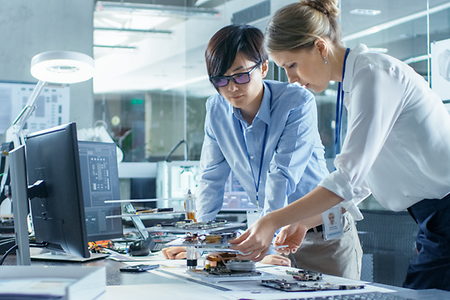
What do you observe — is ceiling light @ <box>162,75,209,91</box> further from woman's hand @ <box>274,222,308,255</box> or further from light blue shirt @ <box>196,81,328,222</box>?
woman's hand @ <box>274,222,308,255</box>

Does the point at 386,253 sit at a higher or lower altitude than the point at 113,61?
lower

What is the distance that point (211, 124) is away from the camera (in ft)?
5.64

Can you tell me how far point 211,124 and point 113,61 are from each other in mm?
5681

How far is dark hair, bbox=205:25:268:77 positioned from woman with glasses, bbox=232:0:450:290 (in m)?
0.36

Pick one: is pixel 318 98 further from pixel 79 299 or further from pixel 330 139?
pixel 79 299

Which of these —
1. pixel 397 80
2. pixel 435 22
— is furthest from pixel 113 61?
pixel 397 80

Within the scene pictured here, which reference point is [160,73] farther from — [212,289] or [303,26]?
[212,289]

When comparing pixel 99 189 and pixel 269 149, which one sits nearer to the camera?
pixel 269 149

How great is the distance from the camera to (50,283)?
2.10 feet

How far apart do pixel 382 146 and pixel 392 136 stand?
3 centimetres

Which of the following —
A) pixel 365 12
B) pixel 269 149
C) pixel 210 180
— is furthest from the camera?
pixel 365 12

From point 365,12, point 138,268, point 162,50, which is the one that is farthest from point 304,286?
point 162,50

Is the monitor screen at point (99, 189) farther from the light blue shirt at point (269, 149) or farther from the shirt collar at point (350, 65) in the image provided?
the shirt collar at point (350, 65)

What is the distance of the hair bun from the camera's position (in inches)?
48.8
